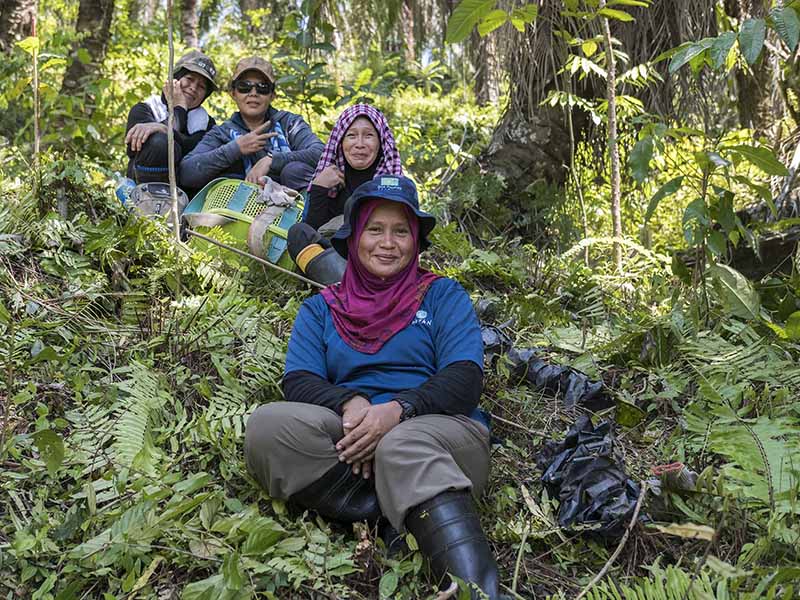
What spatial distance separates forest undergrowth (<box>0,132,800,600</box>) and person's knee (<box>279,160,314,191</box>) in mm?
919

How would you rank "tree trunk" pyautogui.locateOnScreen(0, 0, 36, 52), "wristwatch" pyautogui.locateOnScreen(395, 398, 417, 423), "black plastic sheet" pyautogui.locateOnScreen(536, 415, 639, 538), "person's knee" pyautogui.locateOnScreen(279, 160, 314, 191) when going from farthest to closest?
"tree trunk" pyautogui.locateOnScreen(0, 0, 36, 52)
"person's knee" pyautogui.locateOnScreen(279, 160, 314, 191)
"wristwatch" pyautogui.locateOnScreen(395, 398, 417, 423)
"black plastic sheet" pyautogui.locateOnScreen(536, 415, 639, 538)

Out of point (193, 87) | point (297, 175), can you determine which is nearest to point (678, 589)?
point (297, 175)

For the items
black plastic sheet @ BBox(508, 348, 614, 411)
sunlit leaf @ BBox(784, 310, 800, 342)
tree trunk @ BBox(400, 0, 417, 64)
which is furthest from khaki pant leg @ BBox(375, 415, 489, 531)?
tree trunk @ BBox(400, 0, 417, 64)

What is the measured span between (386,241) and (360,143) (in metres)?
1.77

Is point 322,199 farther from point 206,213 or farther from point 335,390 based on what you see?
point 335,390

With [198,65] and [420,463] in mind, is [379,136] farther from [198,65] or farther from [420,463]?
[420,463]

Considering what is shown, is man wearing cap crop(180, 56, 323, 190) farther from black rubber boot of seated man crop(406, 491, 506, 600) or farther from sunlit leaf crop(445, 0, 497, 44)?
black rubber boot of seated man crop(406, 491, 506, 600)

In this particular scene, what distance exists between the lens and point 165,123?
5086 millimetres

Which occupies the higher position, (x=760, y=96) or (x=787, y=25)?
(x=787, y=25)

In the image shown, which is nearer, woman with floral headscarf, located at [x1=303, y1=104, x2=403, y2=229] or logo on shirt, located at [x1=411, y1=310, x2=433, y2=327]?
logo on shirt, located at [x1=411, y1=310, x2=433, y2=327]

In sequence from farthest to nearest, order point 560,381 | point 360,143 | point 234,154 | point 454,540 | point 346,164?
point 234,154, point 346,164, point 360,143, point 560,381, point 454,540

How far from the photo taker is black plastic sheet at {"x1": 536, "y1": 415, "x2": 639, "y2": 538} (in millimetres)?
2508

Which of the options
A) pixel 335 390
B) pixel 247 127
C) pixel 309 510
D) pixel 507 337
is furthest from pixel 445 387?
pixel 247 127

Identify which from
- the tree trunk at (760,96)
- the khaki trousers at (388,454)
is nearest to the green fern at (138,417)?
the khaki trousers at (388,454)
